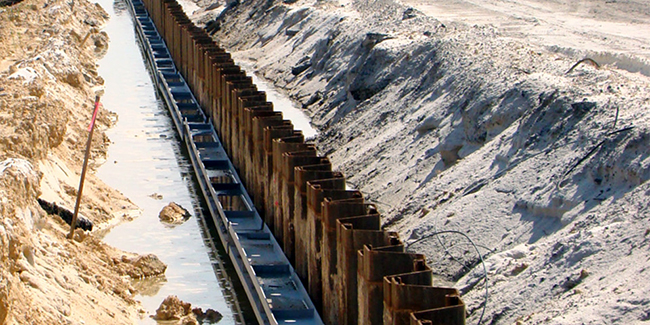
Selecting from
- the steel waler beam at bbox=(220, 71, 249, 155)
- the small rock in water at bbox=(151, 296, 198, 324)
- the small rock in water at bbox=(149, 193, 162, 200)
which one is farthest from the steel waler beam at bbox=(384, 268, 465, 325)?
the steel waler beam at bbox=(220, 71, 249, 155)

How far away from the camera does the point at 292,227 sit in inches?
536

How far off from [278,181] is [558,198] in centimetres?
417

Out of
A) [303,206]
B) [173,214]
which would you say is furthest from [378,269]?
[173,214]

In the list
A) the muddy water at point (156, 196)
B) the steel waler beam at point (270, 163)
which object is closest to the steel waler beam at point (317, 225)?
the muddy water at point (156, 196)

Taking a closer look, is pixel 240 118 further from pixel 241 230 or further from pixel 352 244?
pixel 352 244

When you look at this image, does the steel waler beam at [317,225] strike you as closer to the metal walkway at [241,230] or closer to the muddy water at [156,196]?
the metal walkway at [241,230]

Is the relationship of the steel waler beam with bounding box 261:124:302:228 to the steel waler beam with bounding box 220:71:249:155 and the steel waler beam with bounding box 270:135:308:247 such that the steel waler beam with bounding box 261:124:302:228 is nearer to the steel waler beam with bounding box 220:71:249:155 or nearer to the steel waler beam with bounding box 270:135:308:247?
the steel waler beam with bounding box 270:135:308:247

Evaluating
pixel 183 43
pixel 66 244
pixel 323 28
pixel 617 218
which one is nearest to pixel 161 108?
pixel 183 43

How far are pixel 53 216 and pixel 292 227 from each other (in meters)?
3.79

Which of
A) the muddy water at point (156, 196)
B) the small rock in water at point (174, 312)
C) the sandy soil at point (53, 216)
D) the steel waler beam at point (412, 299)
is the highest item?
the steel waler beam at point (412, 299)

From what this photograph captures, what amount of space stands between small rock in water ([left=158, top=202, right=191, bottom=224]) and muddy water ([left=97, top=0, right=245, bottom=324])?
121 millimetres

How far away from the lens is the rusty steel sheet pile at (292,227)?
9617 mm

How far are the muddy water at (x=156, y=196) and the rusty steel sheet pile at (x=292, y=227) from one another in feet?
1.42

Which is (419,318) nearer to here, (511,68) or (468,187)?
(468,187)
